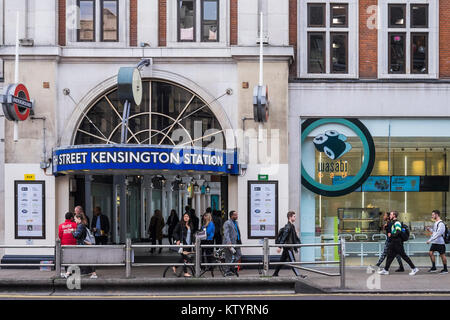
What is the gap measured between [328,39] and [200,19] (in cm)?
400

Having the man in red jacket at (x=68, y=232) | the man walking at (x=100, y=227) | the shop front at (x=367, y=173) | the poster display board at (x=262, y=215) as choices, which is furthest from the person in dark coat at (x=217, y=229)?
the man in red jacket at (x=68, y=232)

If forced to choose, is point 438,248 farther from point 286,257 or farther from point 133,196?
point 133,196

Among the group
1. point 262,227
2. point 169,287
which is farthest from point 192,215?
point 169,287

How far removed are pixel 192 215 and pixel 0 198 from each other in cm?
631

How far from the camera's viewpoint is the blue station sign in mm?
18406

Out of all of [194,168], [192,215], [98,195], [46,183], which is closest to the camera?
[194,168]

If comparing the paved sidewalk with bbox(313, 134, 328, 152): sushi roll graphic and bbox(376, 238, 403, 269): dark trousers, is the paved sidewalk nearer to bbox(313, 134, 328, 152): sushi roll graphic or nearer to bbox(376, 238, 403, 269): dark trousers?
bbox(376, 238, 403, 269): dark trousers

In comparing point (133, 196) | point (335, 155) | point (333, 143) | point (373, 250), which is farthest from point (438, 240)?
point (133, 196)

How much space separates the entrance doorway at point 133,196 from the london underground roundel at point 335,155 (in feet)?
9.01

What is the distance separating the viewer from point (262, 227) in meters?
20.9

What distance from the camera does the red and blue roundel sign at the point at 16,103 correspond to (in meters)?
19.3

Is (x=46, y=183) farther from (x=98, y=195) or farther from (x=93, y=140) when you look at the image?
(x=98, y=195)

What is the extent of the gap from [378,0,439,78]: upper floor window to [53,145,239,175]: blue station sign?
21.7ft

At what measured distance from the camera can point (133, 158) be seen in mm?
18406
